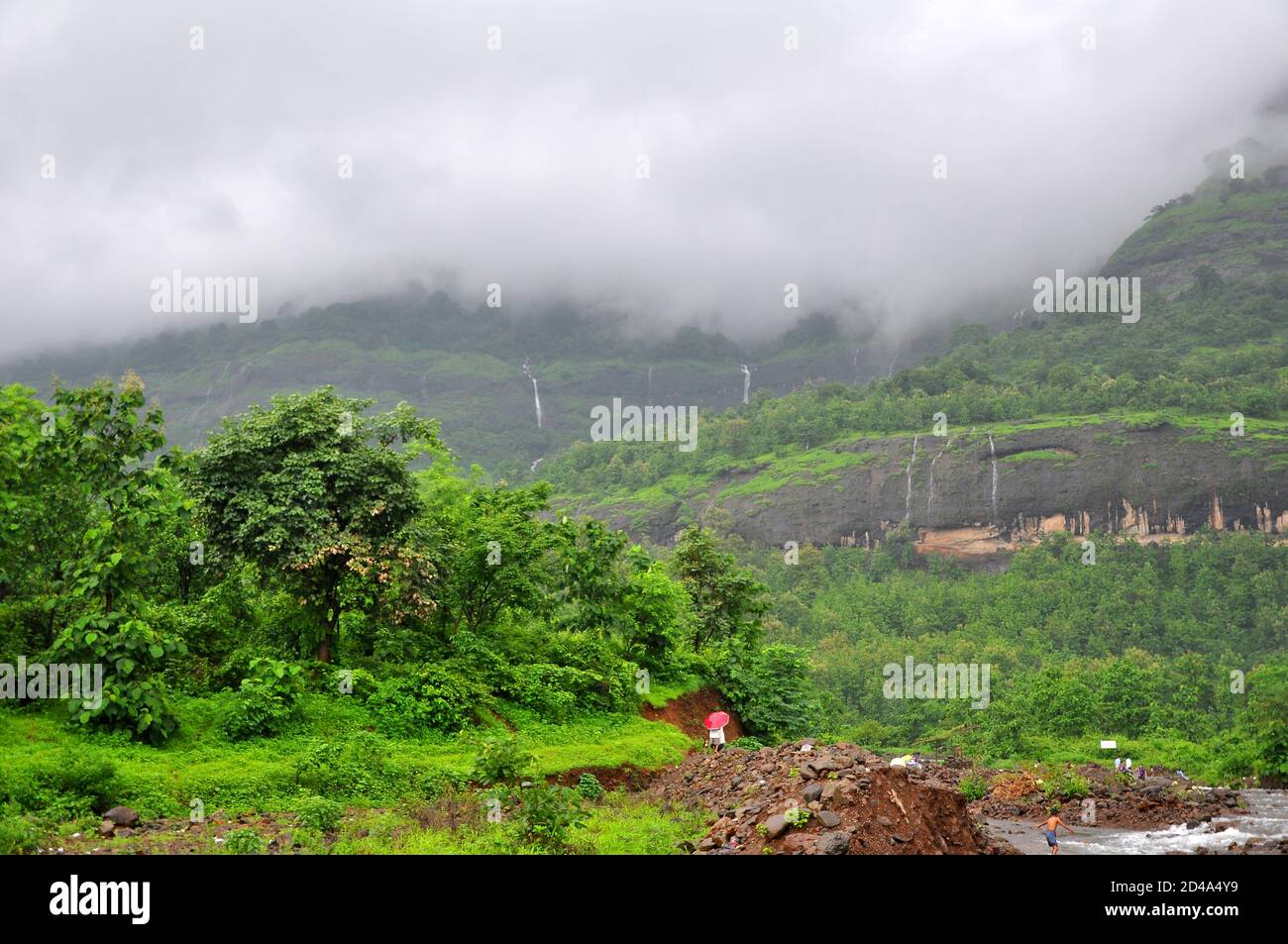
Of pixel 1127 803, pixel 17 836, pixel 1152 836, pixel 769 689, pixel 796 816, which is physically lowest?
pixel 1127 803

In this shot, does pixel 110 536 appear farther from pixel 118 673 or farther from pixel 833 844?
pixel 833 844

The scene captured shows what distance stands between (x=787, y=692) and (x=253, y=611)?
57.7 feet

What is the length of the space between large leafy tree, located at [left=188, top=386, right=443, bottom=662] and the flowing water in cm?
1537

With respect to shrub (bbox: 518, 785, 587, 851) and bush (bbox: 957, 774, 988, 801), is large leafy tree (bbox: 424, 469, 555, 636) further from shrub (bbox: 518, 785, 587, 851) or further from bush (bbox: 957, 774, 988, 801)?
bush (bbox: 957, 774, 988, 801)

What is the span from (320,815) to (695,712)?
17672 mm

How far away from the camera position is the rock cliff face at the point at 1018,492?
391 ft

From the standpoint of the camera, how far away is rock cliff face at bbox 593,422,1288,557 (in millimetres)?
119062

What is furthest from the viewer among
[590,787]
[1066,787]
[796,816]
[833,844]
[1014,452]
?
[1014,452]

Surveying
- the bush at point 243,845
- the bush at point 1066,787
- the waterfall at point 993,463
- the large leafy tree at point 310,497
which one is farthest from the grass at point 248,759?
the waterfall at point 993,463

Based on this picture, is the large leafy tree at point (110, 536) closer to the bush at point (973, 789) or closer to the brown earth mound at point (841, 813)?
the brown earth mound at point (841, 813)

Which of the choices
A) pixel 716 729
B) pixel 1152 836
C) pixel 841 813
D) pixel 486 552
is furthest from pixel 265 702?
pixel 1152 836

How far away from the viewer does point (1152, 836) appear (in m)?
25.8

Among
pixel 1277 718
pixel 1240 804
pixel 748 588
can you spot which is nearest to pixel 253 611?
pixel 748 588

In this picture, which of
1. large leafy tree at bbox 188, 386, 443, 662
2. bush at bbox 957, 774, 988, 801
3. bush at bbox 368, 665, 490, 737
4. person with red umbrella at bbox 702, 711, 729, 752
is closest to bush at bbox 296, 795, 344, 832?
bush at bbox 368, 665, 490, 737
